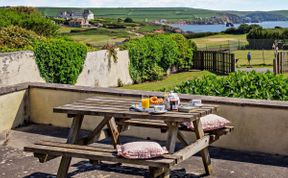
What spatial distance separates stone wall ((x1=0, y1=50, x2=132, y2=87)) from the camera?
12781 mm

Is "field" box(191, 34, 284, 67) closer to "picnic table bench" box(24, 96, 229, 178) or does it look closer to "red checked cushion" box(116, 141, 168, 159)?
"picnic table bench" box(24, 96, 229, 178)

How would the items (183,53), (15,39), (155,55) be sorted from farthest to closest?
1. (183,53)
2. (155,55)
3. (15,39)

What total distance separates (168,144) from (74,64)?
12654mm

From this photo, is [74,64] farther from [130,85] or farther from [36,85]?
[36,85]

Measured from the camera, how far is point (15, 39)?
15250mm

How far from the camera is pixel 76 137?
576 centimetres

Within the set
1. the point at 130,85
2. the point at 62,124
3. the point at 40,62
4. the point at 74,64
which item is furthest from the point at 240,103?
the point at 130,85

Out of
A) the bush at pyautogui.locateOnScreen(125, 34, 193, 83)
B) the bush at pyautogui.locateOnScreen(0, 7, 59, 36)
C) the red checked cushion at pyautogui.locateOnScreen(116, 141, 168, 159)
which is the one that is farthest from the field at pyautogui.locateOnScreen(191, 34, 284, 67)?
the red checked cushion at pyautogui.locateOnScreen(116, 141, 168, 159)

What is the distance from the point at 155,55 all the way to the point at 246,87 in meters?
17.4

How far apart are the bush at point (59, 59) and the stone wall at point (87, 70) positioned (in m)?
0.40

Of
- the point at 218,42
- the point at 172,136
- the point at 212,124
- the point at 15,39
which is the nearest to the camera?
the point at 172,136

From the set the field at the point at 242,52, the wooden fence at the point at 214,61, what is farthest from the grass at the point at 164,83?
the field at the point at 242,52

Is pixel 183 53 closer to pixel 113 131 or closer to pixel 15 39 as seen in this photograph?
pixel 15 39

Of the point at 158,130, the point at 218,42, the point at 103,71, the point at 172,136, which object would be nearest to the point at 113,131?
the point at 172,136
